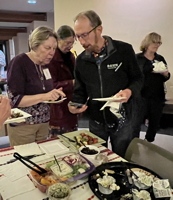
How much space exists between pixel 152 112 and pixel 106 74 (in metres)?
1.65

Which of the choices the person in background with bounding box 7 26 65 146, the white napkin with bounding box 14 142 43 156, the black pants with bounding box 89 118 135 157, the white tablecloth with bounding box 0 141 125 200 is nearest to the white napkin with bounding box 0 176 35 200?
the white tablecloth with bounding box 0 141 125 200

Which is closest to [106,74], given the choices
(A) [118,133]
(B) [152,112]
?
(A) [118,133]

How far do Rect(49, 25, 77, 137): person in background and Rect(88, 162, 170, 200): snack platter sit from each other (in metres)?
0.94

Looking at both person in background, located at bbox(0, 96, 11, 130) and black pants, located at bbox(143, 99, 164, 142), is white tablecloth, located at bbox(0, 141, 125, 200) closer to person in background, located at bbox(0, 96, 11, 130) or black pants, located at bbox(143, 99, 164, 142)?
person in background, located at bbox(0, 96, 11, 130)

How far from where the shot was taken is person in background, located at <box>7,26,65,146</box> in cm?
148

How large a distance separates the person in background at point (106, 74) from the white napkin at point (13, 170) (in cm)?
59

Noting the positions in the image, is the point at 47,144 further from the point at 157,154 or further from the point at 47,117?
the point at 157,154

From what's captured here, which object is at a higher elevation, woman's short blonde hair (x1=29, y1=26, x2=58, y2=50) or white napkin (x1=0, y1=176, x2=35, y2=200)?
woman's short blonde hair (x1=29, y1=26, x2=58, y2=50)

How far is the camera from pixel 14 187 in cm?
93

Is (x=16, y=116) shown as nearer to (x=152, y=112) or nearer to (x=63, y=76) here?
(x=63, y=76)

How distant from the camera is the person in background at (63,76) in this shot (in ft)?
6.06

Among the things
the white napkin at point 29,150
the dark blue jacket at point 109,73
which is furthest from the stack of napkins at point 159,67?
the white napkin at point 29,150

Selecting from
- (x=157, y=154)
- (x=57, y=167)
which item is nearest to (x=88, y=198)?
(x=57, y=167)

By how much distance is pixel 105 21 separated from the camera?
3.66 meters
